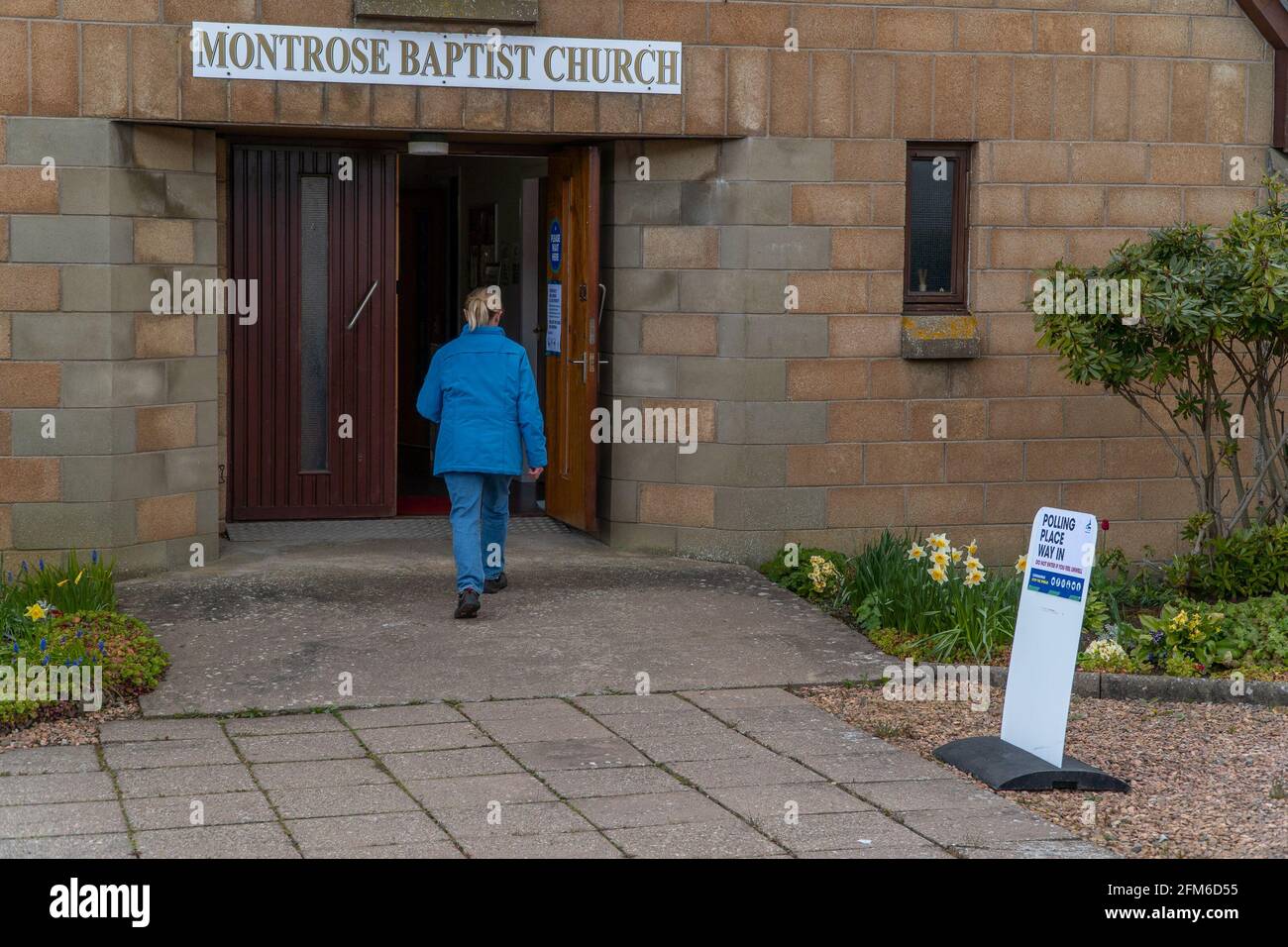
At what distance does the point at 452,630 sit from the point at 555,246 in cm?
363

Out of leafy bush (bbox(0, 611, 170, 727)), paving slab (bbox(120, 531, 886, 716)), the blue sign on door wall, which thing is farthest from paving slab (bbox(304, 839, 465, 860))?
the blue sign on door wall

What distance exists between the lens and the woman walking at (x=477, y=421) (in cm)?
898

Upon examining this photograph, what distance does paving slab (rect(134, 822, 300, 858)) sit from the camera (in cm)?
560

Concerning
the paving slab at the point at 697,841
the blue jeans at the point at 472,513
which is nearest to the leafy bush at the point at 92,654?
the blue jeans at the point at 472,513

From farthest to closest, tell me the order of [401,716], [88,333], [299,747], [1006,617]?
[88,333], [1006,617], [401,716], [299,747]

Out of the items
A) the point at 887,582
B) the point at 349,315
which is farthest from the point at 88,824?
the point at 349,315

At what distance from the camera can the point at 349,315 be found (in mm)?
11391

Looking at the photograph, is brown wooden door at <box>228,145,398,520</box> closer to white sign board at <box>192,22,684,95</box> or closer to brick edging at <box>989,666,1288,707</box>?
white sign board at <box>192,22,684,95</box>

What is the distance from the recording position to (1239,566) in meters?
9.42

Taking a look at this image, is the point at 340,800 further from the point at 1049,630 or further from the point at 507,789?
the point at 1049,630

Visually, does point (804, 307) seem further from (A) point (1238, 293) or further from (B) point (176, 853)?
(B) point (176, 853)

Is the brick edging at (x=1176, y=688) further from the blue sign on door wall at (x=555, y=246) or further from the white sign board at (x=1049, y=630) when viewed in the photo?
Result: the blue sign on door wall at (x=555, y=246)

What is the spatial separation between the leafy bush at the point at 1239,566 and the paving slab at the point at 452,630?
2.07 meters

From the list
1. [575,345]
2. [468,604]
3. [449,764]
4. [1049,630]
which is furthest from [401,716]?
[575,345]
